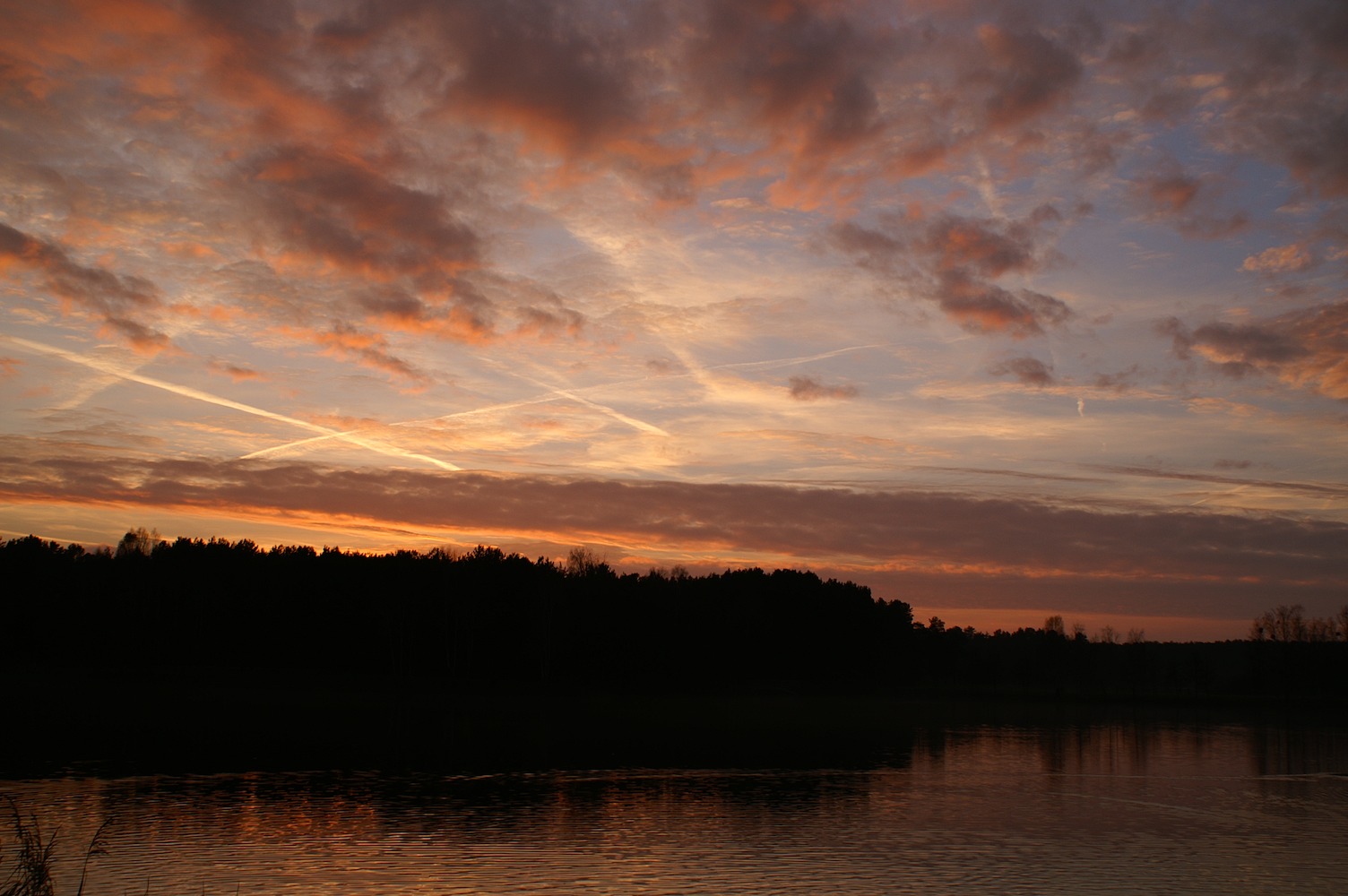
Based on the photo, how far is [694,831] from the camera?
26562 millimetres

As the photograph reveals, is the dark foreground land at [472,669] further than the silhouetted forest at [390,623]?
No

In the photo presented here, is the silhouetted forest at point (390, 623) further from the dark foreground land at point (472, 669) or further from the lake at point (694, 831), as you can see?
the lake at point (694, 831)

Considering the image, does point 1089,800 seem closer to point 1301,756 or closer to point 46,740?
point 1301,756

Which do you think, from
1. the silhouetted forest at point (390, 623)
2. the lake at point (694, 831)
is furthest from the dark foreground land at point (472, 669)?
the lake at point (694, 831)

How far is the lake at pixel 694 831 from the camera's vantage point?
68.4 feet

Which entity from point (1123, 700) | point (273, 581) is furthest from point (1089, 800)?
point (1123, 700)

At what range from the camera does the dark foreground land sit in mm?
47844

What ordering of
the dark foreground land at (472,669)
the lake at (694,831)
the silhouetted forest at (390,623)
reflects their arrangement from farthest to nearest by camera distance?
the silhouetted forest at (390,623)
the dark foreground land at (472,669)
the lake at (694,831)

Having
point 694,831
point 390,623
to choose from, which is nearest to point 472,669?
point 390,623

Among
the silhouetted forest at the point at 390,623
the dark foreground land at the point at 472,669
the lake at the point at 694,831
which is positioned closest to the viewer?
the lake at the point at 694,831

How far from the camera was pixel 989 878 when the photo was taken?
21.9 m

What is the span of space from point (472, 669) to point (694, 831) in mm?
81000

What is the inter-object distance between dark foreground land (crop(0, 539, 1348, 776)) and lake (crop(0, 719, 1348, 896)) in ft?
21.9

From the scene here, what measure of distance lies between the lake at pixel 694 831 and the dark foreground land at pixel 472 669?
21.9 ft
